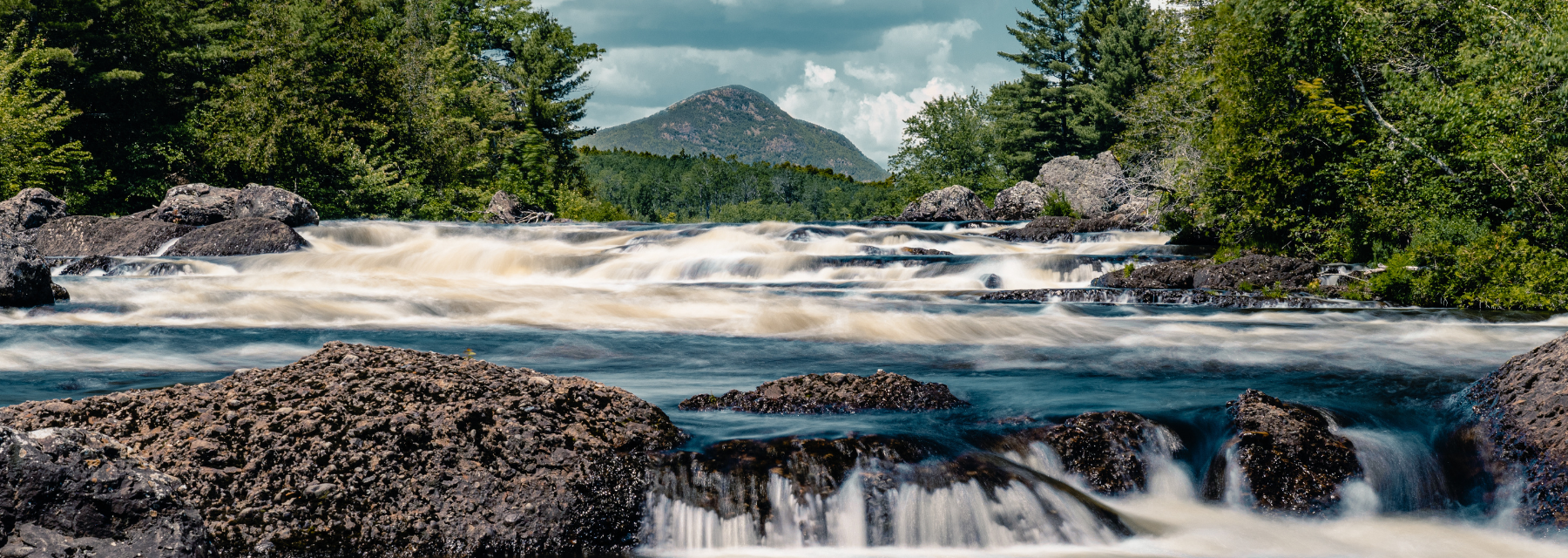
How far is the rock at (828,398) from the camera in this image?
518cm

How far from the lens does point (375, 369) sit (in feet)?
13.5

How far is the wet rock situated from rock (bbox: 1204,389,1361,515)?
1.19ft

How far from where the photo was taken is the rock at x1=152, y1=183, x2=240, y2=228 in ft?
73.3

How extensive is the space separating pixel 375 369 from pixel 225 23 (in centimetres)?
3974

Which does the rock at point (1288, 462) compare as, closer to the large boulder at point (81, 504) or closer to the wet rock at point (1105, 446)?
the wet rock at point (1105, 446)

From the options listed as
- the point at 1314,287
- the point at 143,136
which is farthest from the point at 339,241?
the point at 1314,287

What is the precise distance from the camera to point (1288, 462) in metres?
4.57

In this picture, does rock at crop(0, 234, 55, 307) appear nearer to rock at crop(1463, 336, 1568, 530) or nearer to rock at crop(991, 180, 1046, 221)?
rock at crop(1463, 336, 1568, 530)

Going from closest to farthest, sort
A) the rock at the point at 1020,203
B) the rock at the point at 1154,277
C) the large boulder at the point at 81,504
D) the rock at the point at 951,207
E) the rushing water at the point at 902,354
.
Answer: the large boulder at the point at 81,504 < the rushing water at the point at 902,354 < the rock at the point at 1154,277 < the rock at the point at 1020,203 < the rock at the point at 951,207

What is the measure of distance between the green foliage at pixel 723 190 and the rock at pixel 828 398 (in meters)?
104

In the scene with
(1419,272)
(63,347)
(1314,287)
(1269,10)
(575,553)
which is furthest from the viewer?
(1269,10)

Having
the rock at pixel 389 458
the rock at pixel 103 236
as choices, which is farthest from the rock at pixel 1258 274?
the rock at pixel 103 236

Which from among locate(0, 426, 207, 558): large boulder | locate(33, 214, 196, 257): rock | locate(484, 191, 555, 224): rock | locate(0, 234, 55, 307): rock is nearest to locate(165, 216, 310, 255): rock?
locate(33, 214, 196, 257): rock

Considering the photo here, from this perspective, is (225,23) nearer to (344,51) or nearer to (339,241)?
(344,51)
